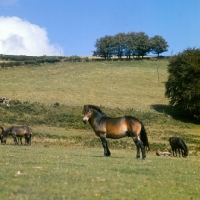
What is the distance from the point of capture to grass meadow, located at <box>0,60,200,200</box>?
31.2 ft

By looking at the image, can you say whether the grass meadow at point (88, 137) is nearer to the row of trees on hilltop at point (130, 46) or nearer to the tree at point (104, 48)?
the row of trees on hilltop at point (130, 46)

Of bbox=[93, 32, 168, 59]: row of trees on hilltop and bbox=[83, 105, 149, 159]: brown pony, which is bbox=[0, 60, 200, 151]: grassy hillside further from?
bbox=[93, 32, 168, 59]: row of trees on hilltop

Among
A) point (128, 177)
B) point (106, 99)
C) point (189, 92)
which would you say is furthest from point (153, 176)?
point (106, 99)

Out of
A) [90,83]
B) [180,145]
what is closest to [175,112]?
[90,83]

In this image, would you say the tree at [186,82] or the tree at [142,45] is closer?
the tree at [186,82]

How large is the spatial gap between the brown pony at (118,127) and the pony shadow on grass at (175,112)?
149 ft

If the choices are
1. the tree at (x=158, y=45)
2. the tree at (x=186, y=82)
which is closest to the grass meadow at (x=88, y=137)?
the tree at (x=186, y=82)

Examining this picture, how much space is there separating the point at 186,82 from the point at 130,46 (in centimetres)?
7580

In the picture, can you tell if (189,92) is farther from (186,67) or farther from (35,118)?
(35,118)

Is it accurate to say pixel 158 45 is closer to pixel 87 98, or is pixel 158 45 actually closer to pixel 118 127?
pixel 87 98

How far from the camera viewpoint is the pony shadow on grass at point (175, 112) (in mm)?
63612

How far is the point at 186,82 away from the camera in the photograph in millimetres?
65000

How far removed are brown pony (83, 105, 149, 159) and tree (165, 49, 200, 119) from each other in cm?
4571

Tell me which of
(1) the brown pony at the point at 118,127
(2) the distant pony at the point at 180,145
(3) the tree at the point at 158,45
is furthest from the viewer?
(3) the tree at the point at 158,45
